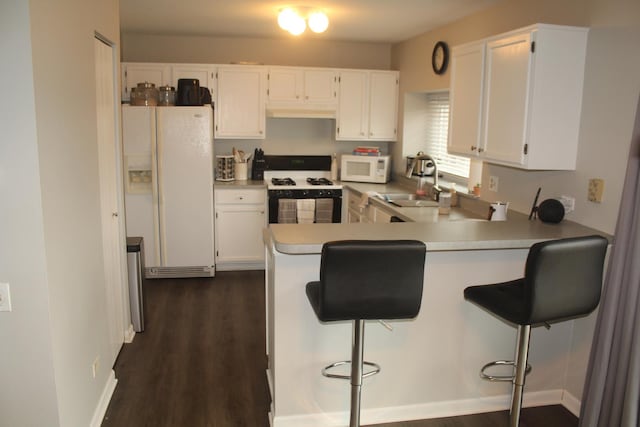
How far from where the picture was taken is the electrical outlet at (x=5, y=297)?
78.9 inches

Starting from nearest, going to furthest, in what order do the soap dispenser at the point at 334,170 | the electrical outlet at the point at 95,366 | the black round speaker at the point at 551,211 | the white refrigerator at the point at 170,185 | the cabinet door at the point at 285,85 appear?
the electrical outlet at the point at 95,366 → the black round speaker at the point at 551,211 → the white refrigerator at the point at 170,185 → the cabinet door at the point at 285,85 → the soap dispenser at the point at 334,170

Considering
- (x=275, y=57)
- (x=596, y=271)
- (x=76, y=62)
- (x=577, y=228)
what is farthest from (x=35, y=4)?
(x=275, y=57)

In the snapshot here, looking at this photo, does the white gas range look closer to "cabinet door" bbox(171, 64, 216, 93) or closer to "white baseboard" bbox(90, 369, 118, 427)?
"cabinet door" bbox(171, 64, 216, 93)

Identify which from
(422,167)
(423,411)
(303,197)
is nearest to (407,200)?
(422,167)

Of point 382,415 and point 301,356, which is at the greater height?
point 301,356

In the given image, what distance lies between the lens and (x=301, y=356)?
8.98ft

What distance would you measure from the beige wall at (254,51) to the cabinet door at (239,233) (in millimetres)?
1686

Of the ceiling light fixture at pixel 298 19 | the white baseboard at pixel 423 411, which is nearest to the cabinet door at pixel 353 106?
the ceiling light fixture at pixel 298 19

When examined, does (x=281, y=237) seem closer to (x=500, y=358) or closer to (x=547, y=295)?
(x=547, y=295)

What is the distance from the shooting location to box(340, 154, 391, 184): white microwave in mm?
5754

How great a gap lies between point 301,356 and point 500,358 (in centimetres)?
114

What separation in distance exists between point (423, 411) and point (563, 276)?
118 cm

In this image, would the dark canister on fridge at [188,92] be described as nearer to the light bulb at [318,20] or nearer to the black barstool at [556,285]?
the light bulb at [318,20]

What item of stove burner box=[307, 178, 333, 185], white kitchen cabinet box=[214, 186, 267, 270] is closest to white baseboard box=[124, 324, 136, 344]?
white kitchen cabinet box=[214, 186, 267, 270]
